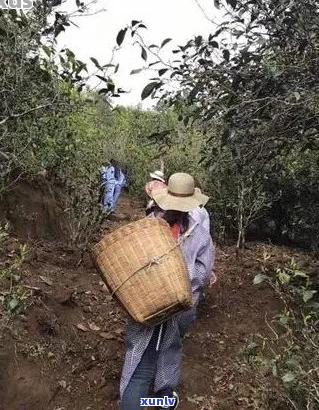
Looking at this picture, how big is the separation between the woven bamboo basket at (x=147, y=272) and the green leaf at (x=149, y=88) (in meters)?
0.63

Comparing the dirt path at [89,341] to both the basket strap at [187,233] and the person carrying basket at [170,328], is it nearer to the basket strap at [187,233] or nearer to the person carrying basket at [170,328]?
the person carrying basket at [170,328]

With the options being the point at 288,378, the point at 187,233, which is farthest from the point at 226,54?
the point at 288,378

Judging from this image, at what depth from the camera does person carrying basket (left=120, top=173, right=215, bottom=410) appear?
316cm

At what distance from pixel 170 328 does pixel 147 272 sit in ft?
1.60

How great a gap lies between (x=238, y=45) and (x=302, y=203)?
4.89m

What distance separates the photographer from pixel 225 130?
320cm

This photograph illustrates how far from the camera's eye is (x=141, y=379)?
10.5 feet

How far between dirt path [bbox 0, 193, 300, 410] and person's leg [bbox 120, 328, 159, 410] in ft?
1.63

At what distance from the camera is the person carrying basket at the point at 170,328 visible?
3156 mm

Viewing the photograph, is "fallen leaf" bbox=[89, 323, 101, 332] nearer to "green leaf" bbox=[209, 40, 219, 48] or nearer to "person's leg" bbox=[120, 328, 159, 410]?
"person's leg" bbox=[120, 328, 159, 410]

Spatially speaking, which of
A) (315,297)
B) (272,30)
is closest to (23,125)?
(272,30)

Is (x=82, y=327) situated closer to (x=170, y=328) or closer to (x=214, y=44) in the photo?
(x=170, y=328)

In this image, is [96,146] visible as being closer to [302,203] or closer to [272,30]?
[302,203]

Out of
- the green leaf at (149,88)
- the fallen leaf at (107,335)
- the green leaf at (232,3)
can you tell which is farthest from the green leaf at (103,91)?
the fallen leaf at (107,335)
